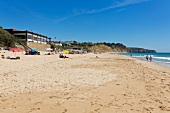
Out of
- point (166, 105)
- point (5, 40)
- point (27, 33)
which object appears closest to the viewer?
point (166, 105)

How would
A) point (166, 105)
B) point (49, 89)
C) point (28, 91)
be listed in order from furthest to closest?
point (49, 89), point (28, 91), point (166, 105)

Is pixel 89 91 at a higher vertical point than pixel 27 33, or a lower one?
lower

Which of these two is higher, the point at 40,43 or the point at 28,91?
the point at 40,43

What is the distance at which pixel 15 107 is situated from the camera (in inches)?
234

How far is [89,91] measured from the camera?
27.1ft

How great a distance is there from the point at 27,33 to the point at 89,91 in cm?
7536

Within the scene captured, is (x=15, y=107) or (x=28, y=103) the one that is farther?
(x=28, y=103)

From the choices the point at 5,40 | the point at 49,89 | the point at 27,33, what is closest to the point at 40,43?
the point at 27,33

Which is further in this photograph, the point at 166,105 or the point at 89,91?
the point at 89,91

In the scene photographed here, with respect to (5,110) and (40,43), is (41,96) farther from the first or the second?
(40,43)

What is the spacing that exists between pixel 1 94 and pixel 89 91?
11.4 ft

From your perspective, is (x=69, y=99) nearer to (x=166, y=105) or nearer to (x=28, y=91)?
(x=28, y=91)

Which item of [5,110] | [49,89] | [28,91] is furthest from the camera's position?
[49,89]

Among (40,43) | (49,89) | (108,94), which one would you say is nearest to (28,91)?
(49,89)
